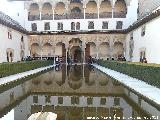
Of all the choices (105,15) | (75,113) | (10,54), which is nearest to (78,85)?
(75,113)

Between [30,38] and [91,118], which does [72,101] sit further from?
[30,38]

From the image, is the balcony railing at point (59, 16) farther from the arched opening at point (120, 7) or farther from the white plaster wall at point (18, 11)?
the arched opening at point (120, 7)

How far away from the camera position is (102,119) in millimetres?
7332

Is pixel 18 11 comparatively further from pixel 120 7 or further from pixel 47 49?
pixel 120 7

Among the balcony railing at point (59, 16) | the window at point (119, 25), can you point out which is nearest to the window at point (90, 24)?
the window at point (119, 25)

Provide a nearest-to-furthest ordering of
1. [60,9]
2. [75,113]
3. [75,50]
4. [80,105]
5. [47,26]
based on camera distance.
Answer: [75,113] < [80,105] < [47,26] < [60,9] < [75,50]

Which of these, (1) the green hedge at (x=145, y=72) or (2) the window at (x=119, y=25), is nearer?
(1) the green hedge at (x=145, y=72)

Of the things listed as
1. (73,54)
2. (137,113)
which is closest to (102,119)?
(137,113)

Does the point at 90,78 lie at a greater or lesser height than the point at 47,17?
lesser

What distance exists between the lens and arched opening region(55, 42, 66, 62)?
144 feet

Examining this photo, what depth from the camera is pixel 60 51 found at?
44219 mm

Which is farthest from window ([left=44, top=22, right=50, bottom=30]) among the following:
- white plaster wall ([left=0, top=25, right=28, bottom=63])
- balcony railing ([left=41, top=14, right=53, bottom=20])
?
white plaster wall ([left=0, top=25, right=28, bottom=63])

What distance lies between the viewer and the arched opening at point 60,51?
144 ft

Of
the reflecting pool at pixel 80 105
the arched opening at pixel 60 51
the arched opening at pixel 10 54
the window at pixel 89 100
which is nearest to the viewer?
the reflecting pool at pixel 80 105
